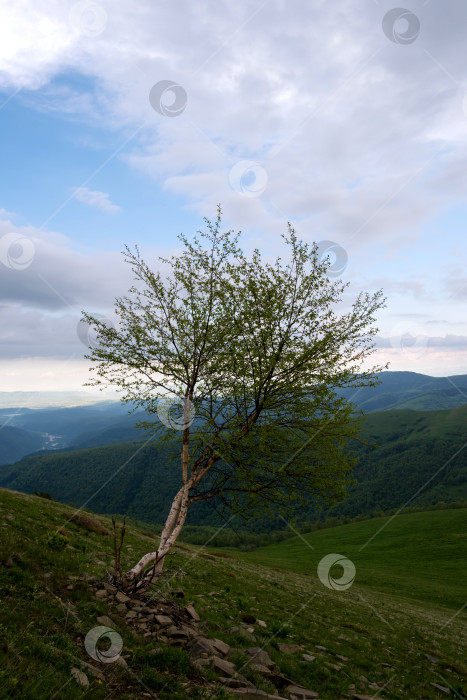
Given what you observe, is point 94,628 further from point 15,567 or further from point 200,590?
point 200,590

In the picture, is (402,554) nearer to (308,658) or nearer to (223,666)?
(308,658)

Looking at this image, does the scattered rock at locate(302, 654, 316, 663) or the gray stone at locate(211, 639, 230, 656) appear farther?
the scattered rock at locate(302, 654, 316, 663)

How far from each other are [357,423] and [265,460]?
396 cm

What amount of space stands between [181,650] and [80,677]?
10.9 ft

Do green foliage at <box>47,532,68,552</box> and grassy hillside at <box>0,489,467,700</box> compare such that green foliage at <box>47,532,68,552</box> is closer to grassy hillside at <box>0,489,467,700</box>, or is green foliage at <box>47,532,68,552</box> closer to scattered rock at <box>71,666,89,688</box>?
grassy hillside at <box>0,489,467,700</box>

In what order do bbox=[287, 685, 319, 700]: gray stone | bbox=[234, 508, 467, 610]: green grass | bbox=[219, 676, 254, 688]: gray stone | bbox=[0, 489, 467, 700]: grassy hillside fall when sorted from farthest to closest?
bbox=[234, 508, 467, 610]: green grass, bbox=[287, 685, 319, 700]: gray stone, bbox=[219, 676, 254, 688]: gray stone, bbox=[0, 489, 467, 700]: grassy hillside

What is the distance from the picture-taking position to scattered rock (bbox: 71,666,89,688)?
6673 mm

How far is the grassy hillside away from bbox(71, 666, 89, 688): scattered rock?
8 centimetres

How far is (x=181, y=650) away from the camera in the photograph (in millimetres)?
9289

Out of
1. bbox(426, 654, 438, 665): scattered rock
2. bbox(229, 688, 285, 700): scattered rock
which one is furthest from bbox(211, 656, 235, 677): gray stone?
bbox(426, 654, 438, 665): scattered rock

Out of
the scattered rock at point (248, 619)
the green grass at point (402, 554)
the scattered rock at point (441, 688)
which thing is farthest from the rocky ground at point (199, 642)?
the green grass at point (402, 554)

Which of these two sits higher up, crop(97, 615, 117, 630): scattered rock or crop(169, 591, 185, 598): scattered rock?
crop(97, 615, 117, 630): scattered rock

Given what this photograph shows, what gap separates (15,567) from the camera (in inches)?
417

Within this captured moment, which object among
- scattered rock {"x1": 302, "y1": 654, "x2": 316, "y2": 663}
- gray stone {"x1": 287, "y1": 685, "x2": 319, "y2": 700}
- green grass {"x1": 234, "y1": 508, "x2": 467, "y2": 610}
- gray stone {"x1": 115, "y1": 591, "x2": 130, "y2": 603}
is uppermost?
gray stone {"x1": 115, "y1": 591, "x2": 130, "y2": 603}
